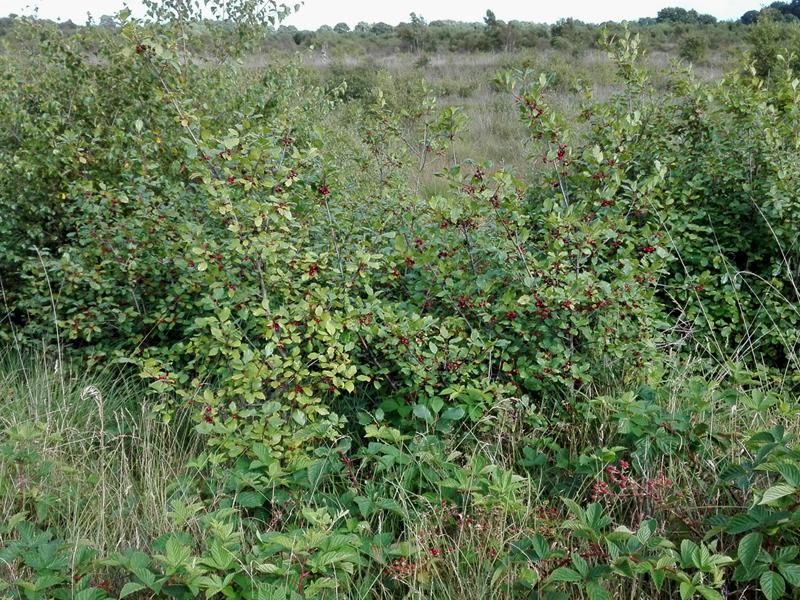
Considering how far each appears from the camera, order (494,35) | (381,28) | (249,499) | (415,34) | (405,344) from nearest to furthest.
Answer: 1. (249,499)
2. (405,344)
3. (494,35)
4. (415,34)
5. (381,28)

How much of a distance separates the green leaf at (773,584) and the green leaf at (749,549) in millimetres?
54

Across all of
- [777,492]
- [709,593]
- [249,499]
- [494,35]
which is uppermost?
[494,35]

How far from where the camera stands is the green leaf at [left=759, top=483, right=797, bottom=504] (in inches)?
79.7

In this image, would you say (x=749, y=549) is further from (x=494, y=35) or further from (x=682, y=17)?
(x=682, y=17)

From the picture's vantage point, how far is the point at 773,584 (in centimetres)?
200

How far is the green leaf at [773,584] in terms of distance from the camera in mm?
1991

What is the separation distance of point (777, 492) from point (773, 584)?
0.24 m

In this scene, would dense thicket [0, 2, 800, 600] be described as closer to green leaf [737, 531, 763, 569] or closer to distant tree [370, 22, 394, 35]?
A: green leaf [737, 531, 763, 569]

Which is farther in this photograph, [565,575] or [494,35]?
[494,35]

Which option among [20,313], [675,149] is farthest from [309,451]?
[675,149]

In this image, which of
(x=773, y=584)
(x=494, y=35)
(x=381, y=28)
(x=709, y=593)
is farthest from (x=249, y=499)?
(x=381, y=28)

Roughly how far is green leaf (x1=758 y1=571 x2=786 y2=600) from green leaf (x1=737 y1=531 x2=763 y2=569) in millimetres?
54

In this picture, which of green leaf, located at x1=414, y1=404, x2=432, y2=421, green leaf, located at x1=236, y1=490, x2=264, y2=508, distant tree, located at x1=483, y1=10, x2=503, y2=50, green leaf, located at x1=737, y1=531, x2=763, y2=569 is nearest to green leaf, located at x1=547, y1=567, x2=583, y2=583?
green leaf, located at x1=737, y1=531, x2=763, y2=569

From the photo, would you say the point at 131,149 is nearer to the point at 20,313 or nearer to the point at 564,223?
the point at 20,313
